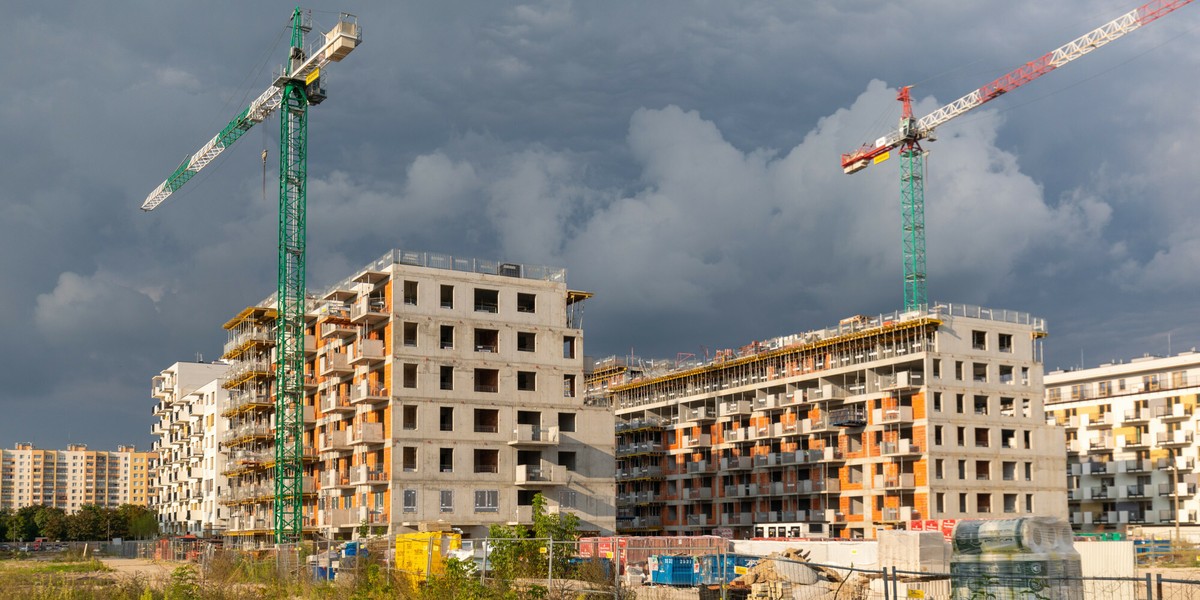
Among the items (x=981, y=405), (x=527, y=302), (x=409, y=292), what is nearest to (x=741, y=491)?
(x=981, y=405)

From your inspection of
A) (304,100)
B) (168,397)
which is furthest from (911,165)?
(168,397)

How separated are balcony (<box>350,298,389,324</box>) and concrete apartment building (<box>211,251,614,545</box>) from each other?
0.16m

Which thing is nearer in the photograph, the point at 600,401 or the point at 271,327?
the point at 600,401

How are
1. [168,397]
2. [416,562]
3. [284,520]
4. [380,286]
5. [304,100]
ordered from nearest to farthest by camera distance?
[416,562] → [380,286] → [284,520] → [304,100] → [168,397]

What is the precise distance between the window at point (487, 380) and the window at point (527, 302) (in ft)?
16.5

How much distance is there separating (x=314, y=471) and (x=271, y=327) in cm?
1562

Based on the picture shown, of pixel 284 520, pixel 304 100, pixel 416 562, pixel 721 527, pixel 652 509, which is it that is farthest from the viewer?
pixel 652 509

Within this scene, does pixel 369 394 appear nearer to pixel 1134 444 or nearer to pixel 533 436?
pixel 533 436

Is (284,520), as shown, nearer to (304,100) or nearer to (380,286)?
(380,286)

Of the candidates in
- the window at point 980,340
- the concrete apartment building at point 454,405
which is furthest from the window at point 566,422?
the window at point 980,340

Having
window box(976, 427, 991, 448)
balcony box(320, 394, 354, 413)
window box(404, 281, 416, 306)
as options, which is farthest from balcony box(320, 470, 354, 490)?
window box(976, 427, 991, 448)

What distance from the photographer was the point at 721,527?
382 ft

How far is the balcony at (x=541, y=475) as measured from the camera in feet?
283

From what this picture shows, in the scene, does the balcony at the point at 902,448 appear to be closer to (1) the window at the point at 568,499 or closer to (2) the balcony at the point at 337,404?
(1) the window at the point at 568,499
